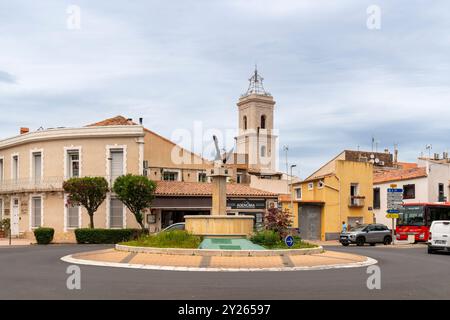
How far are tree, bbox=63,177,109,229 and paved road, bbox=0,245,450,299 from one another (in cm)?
1657

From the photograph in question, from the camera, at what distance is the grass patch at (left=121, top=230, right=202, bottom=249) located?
22.6 m

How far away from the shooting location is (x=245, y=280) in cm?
1552

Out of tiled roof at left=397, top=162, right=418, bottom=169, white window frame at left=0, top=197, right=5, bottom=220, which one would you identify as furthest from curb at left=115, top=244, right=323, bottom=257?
tiled roof at left=397, top=162, right=418, bottom=169

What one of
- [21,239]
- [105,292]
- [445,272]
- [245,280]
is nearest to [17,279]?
[105,292]

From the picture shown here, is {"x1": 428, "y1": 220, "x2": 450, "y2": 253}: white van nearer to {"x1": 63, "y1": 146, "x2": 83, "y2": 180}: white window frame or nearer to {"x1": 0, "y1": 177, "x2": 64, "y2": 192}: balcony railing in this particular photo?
{"x1": 63, "y1": 146, "x2": 83, "y2": 180}: white window frame

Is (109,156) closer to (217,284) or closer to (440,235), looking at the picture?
(440,235)

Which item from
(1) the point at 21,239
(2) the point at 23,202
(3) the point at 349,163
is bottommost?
(1) the point at 21,239

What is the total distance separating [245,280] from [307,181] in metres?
35.7

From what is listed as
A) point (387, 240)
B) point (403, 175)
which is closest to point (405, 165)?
point (403, 175)

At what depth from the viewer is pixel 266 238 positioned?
23.4 m

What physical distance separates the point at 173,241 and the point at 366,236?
754 inches

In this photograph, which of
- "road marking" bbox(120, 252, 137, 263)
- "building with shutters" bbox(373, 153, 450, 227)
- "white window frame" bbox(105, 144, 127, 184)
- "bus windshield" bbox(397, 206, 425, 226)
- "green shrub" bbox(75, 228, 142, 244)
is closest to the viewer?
"road marking" bbox(120, 252, 137, 263)

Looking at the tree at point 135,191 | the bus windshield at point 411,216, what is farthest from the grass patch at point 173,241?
the bus windshield at point 411,216

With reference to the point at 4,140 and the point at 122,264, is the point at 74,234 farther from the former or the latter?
the point at 122,264
